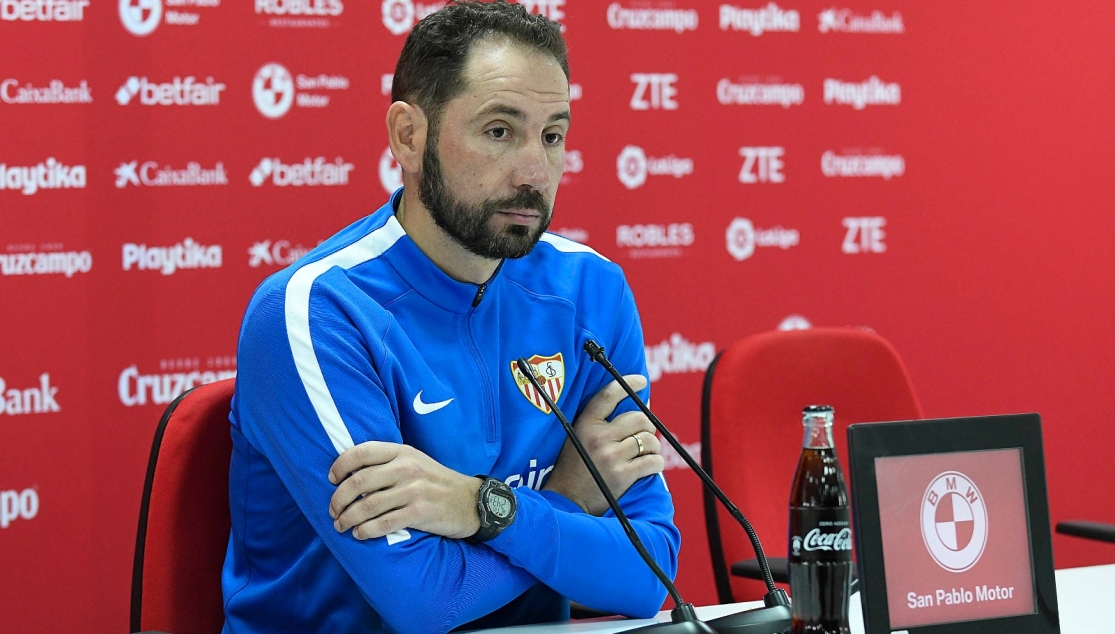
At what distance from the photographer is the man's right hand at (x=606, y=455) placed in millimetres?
1682

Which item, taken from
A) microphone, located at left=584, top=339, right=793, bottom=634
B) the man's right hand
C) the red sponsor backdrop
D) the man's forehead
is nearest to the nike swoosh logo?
the man's right hand

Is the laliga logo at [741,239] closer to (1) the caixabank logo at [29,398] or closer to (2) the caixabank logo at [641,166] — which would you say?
(2) the caixabank logo at [641,166]

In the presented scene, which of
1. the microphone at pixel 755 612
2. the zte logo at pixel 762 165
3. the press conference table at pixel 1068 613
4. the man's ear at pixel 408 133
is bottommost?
the press conference table at pixel 1068 613

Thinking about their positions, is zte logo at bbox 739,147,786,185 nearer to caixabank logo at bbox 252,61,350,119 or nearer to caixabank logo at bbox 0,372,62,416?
caixabank logo at bbox 252,61,350,119

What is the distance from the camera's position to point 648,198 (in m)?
3.33

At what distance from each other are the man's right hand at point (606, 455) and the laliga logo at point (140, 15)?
1.78m

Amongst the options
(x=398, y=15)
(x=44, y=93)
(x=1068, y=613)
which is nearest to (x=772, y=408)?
(x=1068, y=613)

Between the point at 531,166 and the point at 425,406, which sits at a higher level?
the point at 531,166

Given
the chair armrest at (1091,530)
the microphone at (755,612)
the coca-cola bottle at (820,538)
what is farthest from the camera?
the chair armrest at (1091,530)

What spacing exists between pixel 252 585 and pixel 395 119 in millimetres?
760

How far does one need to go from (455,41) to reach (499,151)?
0.19 meters

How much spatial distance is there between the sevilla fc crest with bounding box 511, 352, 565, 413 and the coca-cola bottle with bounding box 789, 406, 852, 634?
1.85 feet

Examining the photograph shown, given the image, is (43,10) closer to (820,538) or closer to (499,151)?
(499,151)

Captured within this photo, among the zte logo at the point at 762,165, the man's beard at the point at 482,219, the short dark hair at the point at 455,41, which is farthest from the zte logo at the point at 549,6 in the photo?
the man's beard at the point at 482,219
